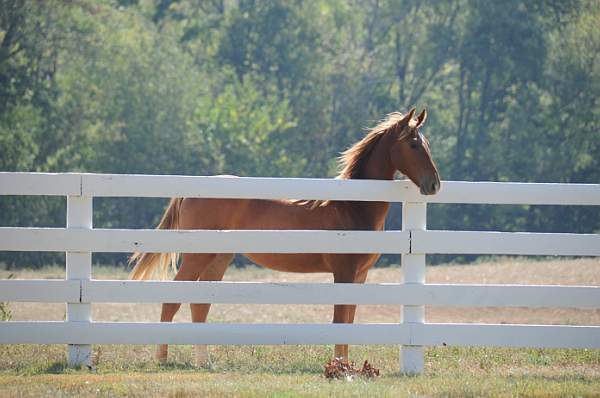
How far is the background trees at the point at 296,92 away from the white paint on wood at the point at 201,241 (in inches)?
939

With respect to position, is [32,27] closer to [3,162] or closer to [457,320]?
[3,162]

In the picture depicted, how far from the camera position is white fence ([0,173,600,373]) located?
8188 millimetres

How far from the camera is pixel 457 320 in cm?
1658

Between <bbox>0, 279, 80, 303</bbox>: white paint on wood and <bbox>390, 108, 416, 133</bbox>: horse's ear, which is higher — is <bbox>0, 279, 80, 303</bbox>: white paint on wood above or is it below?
below

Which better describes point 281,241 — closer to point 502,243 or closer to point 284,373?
point 284,373

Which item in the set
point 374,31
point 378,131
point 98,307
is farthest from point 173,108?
point 378,131

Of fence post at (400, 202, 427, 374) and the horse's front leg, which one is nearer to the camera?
fence post at (400, 202, 427, 374)

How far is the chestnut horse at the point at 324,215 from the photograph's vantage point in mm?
8828

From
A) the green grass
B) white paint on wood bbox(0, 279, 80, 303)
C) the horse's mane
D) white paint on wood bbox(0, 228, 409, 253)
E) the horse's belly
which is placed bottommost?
the green grass

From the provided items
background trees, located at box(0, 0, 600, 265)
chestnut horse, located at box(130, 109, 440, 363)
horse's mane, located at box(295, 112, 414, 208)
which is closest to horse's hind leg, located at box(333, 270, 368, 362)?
chestnut horse, located at box(130, 109, 440, 363)

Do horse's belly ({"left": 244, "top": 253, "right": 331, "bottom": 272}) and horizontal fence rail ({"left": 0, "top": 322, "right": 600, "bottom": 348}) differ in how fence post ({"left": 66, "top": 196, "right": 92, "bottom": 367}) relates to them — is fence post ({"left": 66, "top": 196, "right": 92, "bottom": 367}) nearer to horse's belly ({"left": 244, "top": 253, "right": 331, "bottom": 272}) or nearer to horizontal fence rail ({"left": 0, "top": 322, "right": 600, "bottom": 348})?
horizontal fence rail ({"left": 0, "top": 322, "right": 600, "bottom": 348})

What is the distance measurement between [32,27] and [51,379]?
30705 millimetres

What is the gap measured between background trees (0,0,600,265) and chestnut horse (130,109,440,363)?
22830 mm

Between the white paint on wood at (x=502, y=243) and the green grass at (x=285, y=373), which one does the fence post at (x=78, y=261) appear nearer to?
the green grass at (x=285, y=373)
